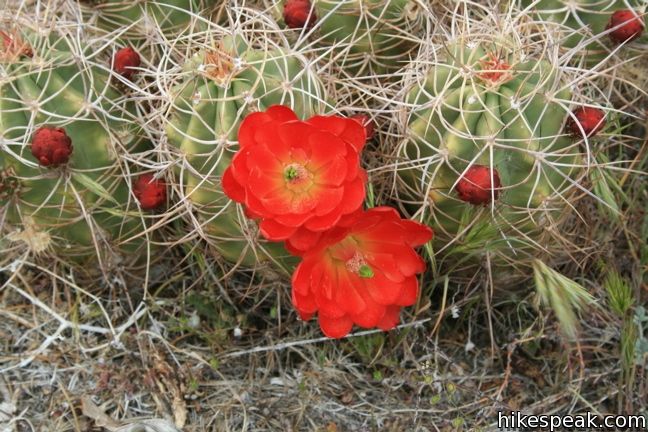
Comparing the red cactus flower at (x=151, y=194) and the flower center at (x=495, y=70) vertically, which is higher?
the flower center at (x=495, y=70)

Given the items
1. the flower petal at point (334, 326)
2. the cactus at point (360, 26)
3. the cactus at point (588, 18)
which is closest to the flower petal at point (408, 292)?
the flower petal at point (334, 326)

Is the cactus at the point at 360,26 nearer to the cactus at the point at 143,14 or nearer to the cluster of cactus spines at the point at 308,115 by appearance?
the cluster of cactus spines at the point at 308,115

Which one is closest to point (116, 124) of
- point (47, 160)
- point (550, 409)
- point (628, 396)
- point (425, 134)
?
point (47, 160)

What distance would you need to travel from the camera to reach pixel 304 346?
217 centimetres

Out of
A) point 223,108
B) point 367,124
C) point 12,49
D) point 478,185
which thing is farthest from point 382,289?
point 12,49

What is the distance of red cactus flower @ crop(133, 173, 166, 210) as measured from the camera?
6.47ft

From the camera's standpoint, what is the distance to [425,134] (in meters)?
1.82

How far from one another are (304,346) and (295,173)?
0.71m

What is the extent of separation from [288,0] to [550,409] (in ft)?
4.33

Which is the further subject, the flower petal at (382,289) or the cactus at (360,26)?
the cactus at (360,26)

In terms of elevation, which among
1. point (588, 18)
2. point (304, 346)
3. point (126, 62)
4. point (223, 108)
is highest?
point (588, 18)

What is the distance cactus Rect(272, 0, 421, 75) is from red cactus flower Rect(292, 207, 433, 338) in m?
0.53

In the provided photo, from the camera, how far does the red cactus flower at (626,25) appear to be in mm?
2049

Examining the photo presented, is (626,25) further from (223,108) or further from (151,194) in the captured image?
(151,194)
